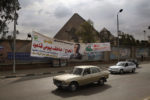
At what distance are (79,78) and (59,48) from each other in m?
13.2

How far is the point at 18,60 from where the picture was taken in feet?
65.9

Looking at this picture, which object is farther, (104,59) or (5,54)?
A: (104,59)

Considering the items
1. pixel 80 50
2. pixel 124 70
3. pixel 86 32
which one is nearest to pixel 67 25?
pixel 86 32

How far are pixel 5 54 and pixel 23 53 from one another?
7.41 feet

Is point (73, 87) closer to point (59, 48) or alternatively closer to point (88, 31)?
point (59, 48)

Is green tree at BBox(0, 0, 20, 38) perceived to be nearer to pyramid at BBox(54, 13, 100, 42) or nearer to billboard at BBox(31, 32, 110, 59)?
billboard at BBox(31, 32, 110, 59)

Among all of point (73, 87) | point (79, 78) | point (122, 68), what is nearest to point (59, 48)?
point (122, 68)

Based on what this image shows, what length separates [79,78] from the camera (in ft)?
31.6

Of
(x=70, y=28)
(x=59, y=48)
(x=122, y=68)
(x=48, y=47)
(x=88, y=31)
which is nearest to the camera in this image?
(x=122, y=68)

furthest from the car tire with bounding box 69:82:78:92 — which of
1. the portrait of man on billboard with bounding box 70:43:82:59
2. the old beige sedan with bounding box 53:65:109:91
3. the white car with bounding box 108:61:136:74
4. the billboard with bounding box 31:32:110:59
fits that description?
the portrait of man on billboard with bounding box 70:43:82:59

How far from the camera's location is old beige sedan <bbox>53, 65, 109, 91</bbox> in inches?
361

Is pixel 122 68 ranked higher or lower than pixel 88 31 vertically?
lower

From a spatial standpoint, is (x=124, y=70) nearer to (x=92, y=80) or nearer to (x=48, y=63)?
(x=92, y=80)

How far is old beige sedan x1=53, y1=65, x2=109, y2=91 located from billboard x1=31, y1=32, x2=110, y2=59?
34.2ft
